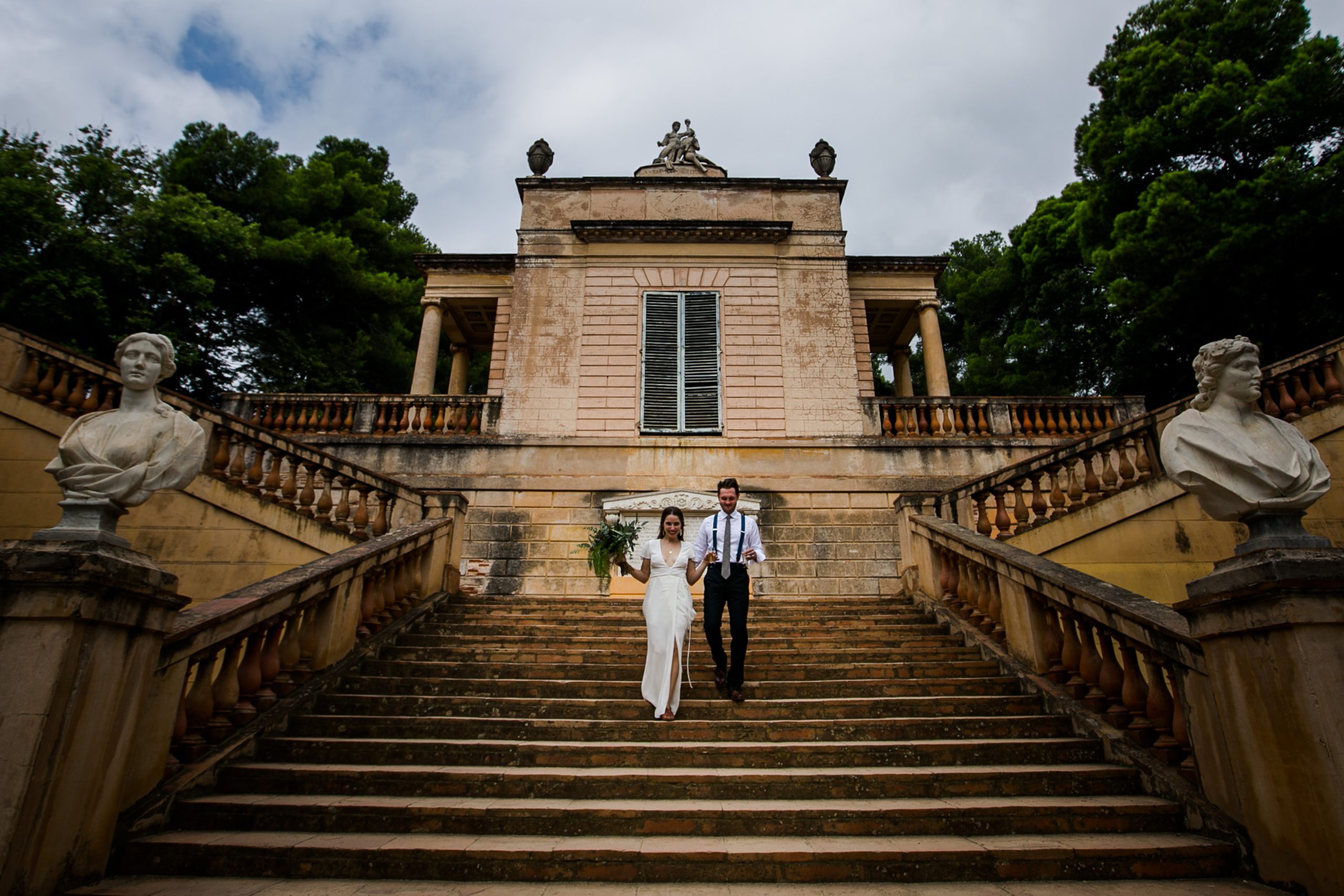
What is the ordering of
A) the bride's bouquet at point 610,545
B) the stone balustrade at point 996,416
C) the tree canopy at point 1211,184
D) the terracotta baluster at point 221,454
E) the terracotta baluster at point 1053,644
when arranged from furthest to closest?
the tree canopy at point 1211,184, the stone balustrade at point 996,416, the terracotta baluster at point 221,454, the bride's bouquet at point 610,545, the terracotta baluster at point 1053,644

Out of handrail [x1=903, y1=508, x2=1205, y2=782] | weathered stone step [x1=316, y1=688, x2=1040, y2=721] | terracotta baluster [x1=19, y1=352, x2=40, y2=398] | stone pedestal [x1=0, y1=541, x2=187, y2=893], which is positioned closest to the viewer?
stone pedestal [x1=0, y1=541, x2=187, y2=893]

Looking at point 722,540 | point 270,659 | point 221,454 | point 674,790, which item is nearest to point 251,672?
point 270,659

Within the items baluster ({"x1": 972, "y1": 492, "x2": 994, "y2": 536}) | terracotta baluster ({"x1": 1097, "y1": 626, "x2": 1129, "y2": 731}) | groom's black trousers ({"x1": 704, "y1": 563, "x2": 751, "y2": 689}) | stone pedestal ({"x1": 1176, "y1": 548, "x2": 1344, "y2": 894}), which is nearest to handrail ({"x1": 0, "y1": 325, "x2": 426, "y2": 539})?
groom's black trousers ({"x1": 704, "y1": 563, "x2": 751, "y2": 689})

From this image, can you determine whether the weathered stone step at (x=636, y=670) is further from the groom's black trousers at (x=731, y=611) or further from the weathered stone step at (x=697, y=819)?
the weathered stone step at (x=697, y=819)

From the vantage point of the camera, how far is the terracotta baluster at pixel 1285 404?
27.3ft

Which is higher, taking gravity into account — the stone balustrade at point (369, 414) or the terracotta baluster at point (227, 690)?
the stone balustrade at point (369, 414)

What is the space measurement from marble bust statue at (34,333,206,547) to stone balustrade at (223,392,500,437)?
7906 millimetres

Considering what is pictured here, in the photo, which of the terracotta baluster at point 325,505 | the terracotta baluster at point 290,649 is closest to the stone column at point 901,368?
the terracotta baluster at point 325,505

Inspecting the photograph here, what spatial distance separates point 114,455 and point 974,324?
25764 millimetres

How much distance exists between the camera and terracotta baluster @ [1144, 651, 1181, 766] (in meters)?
4.15

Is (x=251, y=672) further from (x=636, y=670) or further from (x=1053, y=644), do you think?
(x=1053, y=644)

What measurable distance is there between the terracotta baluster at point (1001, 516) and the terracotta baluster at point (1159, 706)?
383 cm

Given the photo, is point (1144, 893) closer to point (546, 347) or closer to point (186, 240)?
point (546, 347)

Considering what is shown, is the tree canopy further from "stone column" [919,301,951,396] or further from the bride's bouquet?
the bride's bouquet
